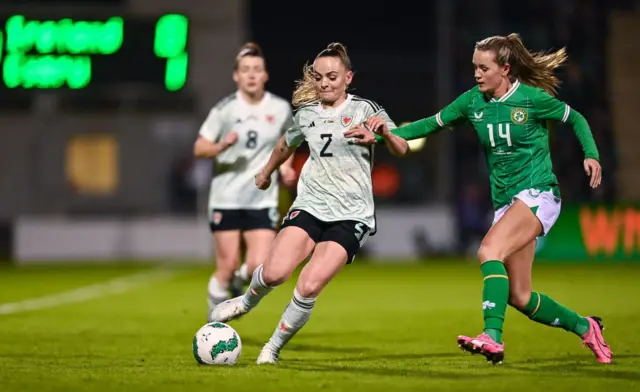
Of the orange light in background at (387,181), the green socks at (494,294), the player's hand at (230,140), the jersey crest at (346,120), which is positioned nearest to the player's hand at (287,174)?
the player's hand at (230,140)

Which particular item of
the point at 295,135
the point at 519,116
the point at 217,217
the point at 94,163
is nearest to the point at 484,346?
the point at 519,116

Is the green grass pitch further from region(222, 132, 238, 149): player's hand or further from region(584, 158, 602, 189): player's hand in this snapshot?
region(222, 132, 238, 149): player's hand

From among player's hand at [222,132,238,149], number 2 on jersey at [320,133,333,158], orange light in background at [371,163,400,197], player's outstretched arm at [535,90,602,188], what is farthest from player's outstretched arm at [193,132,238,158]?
orange light in background at [371,163,400,197]

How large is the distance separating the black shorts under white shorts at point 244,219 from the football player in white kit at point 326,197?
2284 millimetres

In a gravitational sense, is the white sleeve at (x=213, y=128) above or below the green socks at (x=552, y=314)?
above

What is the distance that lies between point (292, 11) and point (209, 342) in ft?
80.5

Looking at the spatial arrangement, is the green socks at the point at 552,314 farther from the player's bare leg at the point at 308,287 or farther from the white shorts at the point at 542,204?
the player's bare leg at the point at 308,287

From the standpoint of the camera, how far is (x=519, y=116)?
26.0ft

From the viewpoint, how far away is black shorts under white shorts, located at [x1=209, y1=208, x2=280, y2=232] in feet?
34.4

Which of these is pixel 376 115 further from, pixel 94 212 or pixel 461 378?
pixel 94 212

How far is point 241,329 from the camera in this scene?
441 inches

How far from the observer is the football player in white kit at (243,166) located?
10414 mm

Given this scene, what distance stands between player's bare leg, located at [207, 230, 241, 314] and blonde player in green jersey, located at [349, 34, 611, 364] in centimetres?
274

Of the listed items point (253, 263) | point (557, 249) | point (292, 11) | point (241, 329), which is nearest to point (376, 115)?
point (253, 263)
